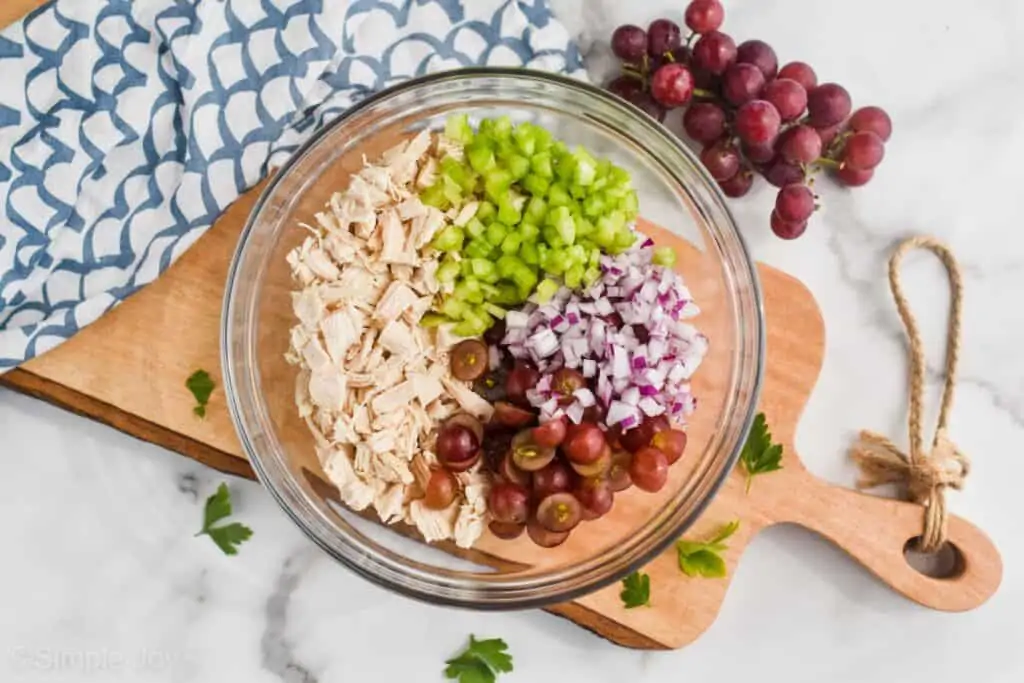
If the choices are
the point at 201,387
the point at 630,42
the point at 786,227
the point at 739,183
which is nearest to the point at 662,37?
the point at 630,42

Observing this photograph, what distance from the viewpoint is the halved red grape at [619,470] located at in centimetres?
140

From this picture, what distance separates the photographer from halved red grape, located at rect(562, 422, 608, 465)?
132 centimetres

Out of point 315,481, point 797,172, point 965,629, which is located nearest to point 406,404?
point 315,481

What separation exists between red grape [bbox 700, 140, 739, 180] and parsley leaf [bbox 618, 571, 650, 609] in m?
0.67

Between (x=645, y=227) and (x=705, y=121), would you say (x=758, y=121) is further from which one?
(x=645, y=227)

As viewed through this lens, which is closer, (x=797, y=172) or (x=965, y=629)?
(x=797, y=172)

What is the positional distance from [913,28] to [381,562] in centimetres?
132

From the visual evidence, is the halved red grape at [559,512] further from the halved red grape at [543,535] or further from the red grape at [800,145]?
the red grape at [800,145]

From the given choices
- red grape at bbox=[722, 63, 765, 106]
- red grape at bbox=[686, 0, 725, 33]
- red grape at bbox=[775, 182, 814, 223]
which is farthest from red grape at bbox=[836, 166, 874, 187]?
red grape at bbox=[686, 0, 725, 33]

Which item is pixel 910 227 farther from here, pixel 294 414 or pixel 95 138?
pixel 95 138

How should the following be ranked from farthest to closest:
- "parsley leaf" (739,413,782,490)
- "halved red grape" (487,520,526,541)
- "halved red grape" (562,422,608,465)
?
1. "parsley leaf" (739,413,782,490)
2. "halved red grape" (487,520,526,541)
3. "halved red grape" (562,422,608,465)

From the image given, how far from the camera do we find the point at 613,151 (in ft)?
5.10

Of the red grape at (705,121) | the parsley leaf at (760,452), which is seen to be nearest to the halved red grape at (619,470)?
the parsley leaf at (760,452)

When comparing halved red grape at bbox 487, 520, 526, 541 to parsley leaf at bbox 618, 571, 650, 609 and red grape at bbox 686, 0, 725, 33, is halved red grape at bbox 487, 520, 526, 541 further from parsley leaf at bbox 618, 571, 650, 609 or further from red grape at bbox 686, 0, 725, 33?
red grape at bbox 686, 0, 725, 33
